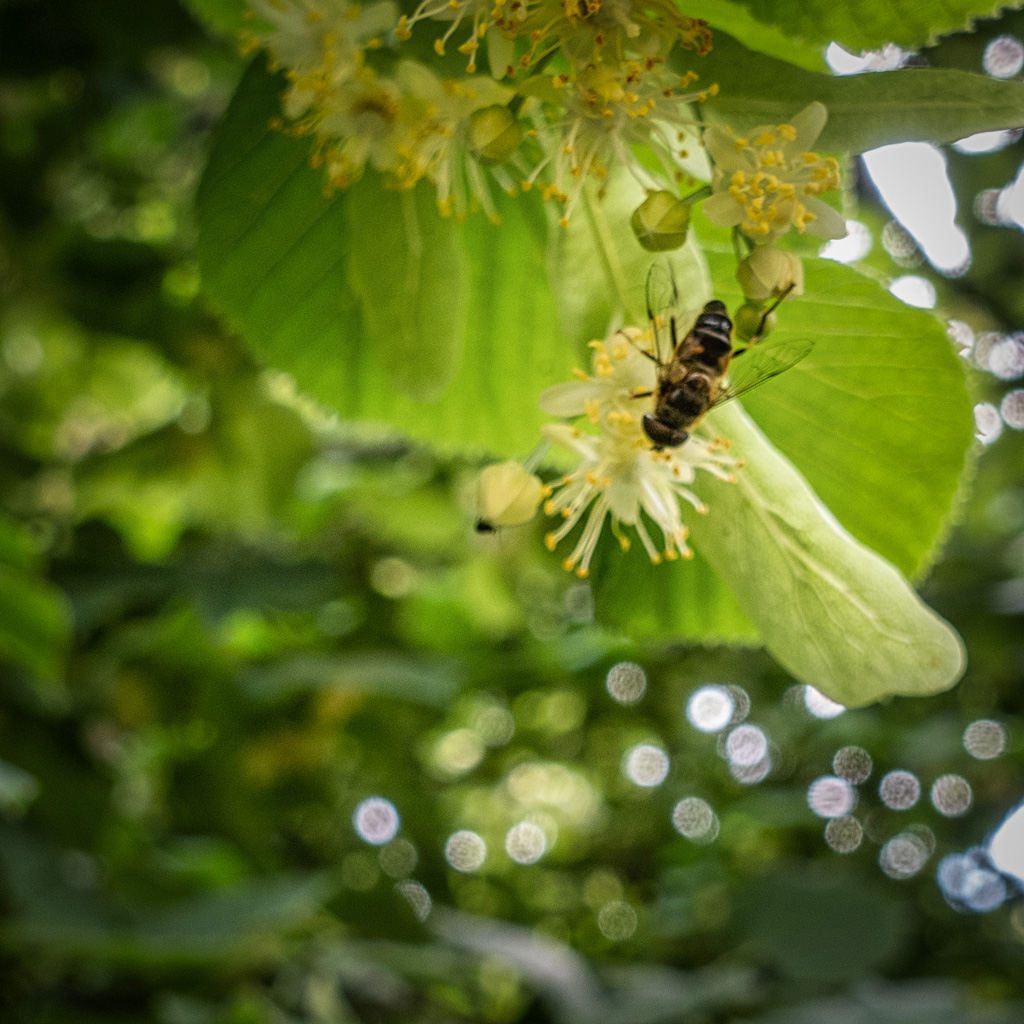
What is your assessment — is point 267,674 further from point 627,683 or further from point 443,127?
point 443,127

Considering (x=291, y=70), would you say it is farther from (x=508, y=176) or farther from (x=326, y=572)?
(x=326, y=572)

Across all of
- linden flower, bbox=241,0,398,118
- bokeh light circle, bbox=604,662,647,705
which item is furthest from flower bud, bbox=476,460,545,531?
bokeh light circle, bbox=604,662,647,705

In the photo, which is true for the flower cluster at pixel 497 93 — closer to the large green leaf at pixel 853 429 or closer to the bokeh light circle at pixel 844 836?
the large green leaf at pixel 853 429

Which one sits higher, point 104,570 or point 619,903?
point 104,570

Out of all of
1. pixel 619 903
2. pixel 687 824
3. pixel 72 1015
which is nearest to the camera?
pixel 72 1015

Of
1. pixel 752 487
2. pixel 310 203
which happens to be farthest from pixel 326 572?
pixel 752 487

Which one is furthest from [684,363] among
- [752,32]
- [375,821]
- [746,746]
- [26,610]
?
[746,746]

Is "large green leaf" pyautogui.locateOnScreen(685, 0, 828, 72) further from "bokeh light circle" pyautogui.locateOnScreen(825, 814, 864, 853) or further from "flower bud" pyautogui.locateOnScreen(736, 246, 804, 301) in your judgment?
"bokeh light circle" pyautogui.locateOnScreen(825, 814, 864, 853)

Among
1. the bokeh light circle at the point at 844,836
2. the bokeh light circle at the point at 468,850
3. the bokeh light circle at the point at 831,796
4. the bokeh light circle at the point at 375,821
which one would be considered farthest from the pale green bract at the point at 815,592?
the bokeh light circle at the point at 468,850
